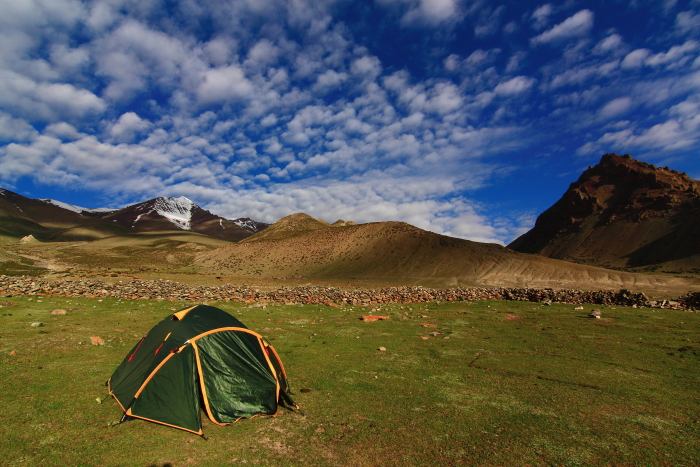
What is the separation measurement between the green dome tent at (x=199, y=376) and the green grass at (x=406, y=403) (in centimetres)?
35

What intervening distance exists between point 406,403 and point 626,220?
473 feet

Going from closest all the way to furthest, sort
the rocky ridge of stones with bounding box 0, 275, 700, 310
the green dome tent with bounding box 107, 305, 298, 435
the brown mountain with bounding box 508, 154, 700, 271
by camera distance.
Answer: the green dome tent with bounding box 107, 305, 298, 435
the rocky ridge of stones with bounding box 0, 275, 700, 310
the brown mountain with bounding box 508, 154, 700, 271

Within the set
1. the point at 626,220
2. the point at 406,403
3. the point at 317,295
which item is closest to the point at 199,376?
the point at 406,403

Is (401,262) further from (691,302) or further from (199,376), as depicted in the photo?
(199,376)

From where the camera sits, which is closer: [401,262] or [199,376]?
[199,376]

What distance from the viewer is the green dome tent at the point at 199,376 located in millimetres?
6938

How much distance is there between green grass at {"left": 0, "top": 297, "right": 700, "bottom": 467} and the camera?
5.59 metres

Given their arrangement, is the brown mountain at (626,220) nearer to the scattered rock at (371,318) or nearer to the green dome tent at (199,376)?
the scattered rock at (371,318)

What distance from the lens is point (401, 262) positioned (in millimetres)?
68312

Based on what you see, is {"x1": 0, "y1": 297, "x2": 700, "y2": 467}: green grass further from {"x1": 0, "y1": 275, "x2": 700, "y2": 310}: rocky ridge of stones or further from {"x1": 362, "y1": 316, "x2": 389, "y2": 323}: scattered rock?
{"x1": 0, "y1": 275, "x2": 700, "y2": 310}: rocky ridge of stones

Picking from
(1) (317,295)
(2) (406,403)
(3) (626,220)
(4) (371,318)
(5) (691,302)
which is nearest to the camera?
(2) (406,403)

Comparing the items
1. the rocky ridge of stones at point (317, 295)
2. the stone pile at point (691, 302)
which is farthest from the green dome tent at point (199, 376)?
the stone pile at point (691, 302)

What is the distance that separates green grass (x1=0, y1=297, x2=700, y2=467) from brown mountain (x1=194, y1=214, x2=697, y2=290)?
41.1 meters

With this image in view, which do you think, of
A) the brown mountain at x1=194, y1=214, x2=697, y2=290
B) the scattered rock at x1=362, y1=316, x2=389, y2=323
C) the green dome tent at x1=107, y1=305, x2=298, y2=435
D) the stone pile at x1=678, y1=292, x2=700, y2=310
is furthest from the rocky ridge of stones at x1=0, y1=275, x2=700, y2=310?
the brown mountain at x1=194, y1=214, x2=697, y2=290
